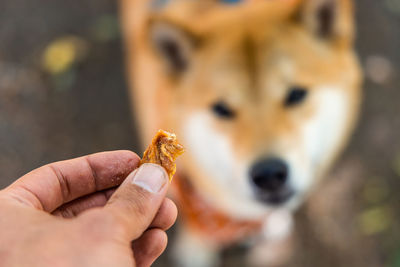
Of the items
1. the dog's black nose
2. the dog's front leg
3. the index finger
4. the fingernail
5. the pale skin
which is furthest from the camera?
the dog's front leg

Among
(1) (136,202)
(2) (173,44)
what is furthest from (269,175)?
(1) (136,202)

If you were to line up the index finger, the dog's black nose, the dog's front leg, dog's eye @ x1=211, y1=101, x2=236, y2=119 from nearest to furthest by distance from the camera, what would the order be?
the index finger → the dog's black nose → dog's eye @ x1=211, y1=101, x2=236, y2=119 → the dog's front leg

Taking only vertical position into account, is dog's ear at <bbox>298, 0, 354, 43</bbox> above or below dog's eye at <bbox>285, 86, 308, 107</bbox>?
above

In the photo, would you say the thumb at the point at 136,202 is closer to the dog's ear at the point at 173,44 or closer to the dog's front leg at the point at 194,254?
the dog's ear at the point at 173,44

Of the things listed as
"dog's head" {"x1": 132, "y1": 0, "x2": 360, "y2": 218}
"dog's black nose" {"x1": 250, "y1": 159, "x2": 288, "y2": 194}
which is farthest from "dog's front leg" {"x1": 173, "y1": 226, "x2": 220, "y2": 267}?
"dog's black nose" {"x1": 250, "y1": 159, "x2": 288, "y2": 194}

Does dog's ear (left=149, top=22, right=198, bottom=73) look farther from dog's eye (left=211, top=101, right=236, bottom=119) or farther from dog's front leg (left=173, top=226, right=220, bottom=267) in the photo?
dog's front leg (left=173, top=226, right=220, bottom=267)

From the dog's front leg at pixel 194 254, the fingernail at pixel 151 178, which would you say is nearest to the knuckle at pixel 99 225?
the fingernail at pixel 151 178

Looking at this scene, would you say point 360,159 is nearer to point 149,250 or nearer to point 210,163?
point 210,163

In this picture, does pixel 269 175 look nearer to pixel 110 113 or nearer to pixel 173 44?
pixel 173 44

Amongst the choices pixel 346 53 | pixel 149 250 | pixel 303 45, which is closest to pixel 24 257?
pixel 149 250
